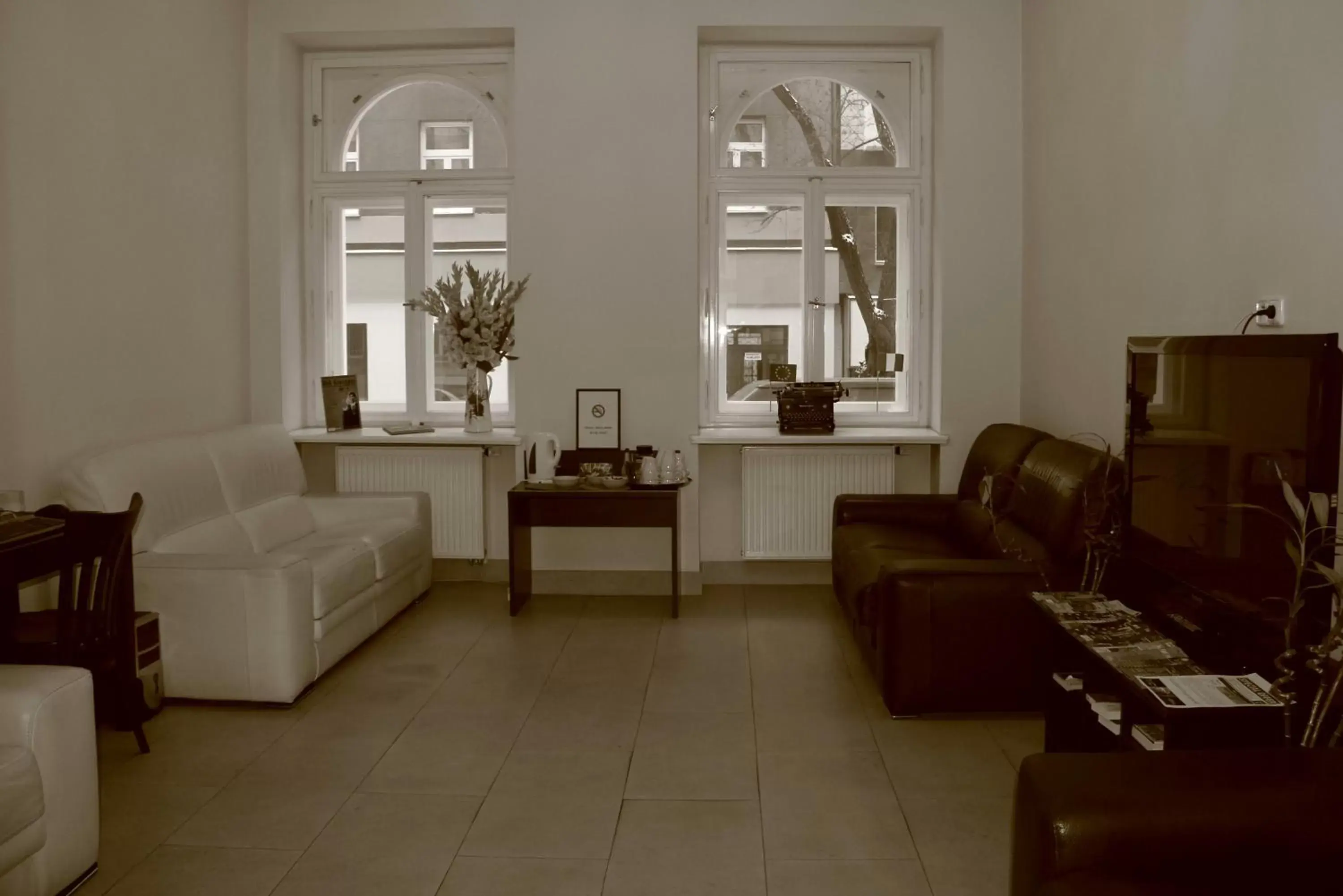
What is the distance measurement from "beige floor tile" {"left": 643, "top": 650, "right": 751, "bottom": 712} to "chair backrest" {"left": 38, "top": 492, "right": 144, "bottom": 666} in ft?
6.09

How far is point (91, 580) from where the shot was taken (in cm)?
340

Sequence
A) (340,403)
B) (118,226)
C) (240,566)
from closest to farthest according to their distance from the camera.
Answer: (240,566)
(118,226)
(340,403)

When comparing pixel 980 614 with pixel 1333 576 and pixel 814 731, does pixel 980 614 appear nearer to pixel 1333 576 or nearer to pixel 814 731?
pixel 814 731

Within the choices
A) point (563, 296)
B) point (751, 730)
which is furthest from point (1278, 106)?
point (563, 296)

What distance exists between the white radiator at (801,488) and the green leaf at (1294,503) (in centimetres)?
354

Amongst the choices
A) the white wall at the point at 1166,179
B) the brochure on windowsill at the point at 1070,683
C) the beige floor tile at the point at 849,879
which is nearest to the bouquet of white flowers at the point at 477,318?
the white wall at the point at 1166,179

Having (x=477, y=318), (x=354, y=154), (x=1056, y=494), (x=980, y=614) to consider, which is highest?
(x=354, y=154)

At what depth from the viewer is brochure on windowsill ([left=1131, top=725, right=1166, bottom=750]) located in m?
2.66

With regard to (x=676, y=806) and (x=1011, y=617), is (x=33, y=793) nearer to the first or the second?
(x=676, y=806)

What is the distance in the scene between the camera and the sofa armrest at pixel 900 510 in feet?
18.1

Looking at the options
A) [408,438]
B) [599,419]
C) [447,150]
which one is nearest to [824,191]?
[599,419]

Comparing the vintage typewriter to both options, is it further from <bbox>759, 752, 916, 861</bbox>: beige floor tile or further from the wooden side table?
<bbox>759, 752, 916, 861</bbox>: beige floor tile

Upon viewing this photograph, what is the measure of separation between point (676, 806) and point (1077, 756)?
1503 mm

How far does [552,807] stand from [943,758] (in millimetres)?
1285
